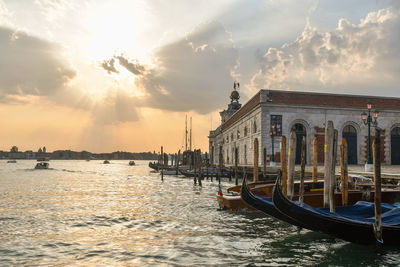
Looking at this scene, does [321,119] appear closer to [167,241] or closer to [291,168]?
[291,168]

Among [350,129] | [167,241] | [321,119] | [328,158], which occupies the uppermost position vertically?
[321,119]

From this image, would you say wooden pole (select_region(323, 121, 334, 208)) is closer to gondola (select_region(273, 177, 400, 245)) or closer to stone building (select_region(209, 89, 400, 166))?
gondola (select_region(273, 177, 400, 245))

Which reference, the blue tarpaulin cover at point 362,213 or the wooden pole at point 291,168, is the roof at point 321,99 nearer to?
the wooden pole at point 291,168

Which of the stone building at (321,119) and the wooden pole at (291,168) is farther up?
the stone building at (321,119)

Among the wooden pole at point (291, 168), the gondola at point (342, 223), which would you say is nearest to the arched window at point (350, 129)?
the wooden pole at point (291, 168)

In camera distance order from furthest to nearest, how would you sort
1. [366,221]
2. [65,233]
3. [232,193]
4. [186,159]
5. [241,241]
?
[186,159] < [232,193] < [65,233] < [241,241] < [366,221]

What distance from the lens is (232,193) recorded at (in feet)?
44.9

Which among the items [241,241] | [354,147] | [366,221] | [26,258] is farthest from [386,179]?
[354,147]

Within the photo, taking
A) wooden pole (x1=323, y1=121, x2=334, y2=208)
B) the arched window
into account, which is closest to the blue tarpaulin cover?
Answer: wooden pole (x1=323, y1=121, x2=334, y2=208)

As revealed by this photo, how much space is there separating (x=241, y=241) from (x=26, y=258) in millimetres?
5116

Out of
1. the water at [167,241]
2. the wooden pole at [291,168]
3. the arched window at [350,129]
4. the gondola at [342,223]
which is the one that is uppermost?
the arched window at [350,129]

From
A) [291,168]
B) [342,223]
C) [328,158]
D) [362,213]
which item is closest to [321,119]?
[291,168]

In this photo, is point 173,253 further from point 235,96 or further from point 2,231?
point 235,96

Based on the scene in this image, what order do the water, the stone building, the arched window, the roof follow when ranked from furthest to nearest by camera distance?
the arched window < the roof < the stone building < the water
